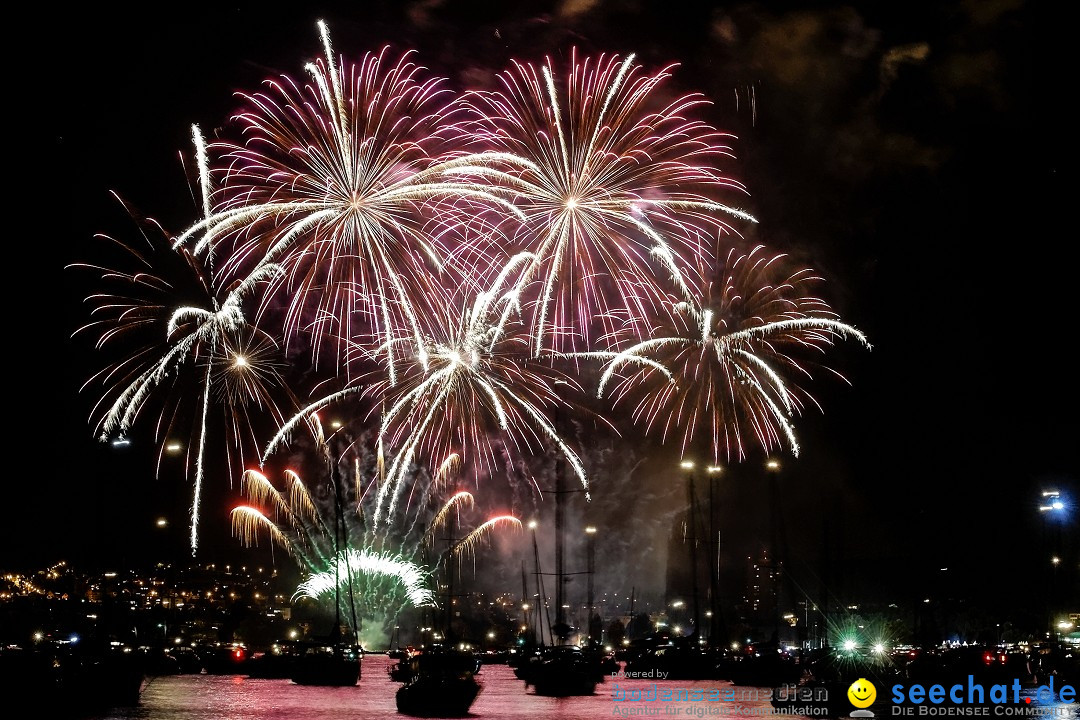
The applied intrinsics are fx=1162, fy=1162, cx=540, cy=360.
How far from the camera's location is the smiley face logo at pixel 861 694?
3912cm

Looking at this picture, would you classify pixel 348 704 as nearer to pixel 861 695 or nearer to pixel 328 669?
pixel 328 669

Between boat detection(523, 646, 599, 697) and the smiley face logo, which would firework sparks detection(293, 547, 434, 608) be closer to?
boat detection(523, 646, 599, 697)

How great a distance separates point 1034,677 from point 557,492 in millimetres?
27796

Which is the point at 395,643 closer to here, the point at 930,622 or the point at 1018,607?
the point at 930,622

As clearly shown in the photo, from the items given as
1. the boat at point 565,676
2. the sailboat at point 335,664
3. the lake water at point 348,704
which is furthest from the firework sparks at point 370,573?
the boat at point 565,676

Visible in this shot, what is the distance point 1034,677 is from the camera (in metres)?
61.9

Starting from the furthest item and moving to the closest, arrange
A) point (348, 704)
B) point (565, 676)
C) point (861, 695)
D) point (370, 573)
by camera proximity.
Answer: point (370, 573), point (565, 676), point (348, 704), point (861, 695)

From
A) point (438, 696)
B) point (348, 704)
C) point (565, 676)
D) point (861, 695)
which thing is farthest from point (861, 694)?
point (565, 676)

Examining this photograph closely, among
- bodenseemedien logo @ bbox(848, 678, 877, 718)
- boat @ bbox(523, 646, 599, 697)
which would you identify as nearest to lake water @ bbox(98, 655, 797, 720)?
boat @ bbox(523, 646, 599, 697)

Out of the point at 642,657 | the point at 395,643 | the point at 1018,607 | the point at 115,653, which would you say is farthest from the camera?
the point at 395,643

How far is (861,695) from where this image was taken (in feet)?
129

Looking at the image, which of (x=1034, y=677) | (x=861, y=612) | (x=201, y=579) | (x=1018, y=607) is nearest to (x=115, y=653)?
(x=1034, y=677)

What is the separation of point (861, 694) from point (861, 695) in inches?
1.6

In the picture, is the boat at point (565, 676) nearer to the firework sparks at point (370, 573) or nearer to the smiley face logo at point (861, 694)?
the firework sparks at point (370, 573)
